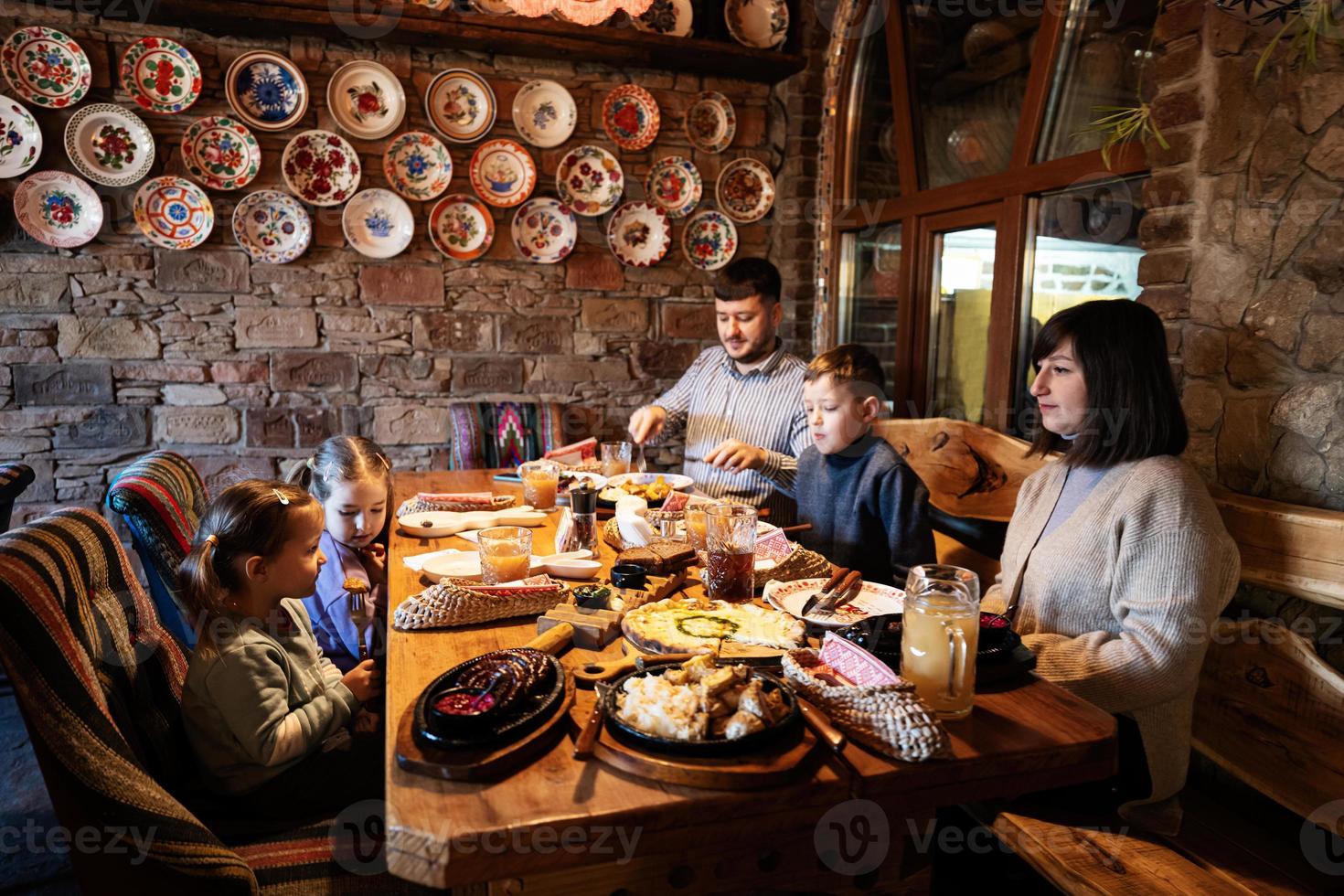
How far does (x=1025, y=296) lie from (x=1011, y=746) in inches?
85.3

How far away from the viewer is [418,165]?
12.1ft

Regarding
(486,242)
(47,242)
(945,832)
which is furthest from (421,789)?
(47,242)

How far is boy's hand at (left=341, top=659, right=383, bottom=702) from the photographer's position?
1.62 meters

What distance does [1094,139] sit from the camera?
8.19ft

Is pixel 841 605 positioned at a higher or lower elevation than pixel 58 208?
lower

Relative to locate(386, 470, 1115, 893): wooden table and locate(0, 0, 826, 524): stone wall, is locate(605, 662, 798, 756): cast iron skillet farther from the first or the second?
locate(0, 0, 826, 524): stone wall

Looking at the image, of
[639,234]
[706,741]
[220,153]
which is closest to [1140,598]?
[706,741]

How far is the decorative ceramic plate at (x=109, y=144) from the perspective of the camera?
3277 mm

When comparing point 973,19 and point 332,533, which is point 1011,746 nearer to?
point 332,533

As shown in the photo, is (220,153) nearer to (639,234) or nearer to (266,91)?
(266,91)

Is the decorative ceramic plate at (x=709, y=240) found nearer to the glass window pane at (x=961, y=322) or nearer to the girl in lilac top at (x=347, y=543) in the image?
the glass window pane at (x=961, y=322)

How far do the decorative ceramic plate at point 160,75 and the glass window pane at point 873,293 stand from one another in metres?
2.89

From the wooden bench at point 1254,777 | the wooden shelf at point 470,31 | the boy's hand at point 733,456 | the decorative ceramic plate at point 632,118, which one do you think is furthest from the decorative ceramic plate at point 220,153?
the wooden bench at point 1254,777

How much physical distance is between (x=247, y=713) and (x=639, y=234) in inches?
121
